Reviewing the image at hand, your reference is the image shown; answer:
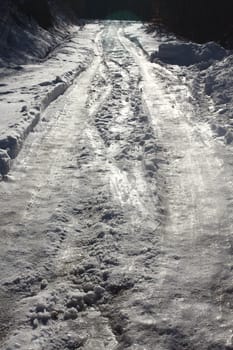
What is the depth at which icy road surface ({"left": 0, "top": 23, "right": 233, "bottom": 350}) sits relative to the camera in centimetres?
350

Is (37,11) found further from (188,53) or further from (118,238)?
(118,238)

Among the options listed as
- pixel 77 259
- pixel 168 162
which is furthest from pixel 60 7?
pixel 77 259

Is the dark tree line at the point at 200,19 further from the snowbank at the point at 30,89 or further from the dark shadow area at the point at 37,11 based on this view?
the dark shadow area at the point at 37,11

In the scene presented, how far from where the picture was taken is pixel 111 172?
246 inches

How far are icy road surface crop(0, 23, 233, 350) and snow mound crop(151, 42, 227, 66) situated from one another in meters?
7.37

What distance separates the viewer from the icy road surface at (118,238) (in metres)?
3.50

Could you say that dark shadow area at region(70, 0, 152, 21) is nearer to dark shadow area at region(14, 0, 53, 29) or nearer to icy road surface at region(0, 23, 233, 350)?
dark shadow area at region(14, 0, 53, 29)

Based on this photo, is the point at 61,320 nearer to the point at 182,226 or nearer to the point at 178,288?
the point at 178,288

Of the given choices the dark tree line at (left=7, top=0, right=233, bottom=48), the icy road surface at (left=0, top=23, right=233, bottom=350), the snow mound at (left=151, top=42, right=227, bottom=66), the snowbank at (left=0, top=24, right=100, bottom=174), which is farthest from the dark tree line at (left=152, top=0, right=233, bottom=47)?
the icy road surface at (left=0, top=23, right=233, bottom=350)

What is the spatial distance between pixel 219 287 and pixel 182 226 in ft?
3.61

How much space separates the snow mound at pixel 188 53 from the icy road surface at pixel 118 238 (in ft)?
24.2

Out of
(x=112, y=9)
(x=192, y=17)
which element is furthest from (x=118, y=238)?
(x=112, y=9)

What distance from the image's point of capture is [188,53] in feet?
53.1

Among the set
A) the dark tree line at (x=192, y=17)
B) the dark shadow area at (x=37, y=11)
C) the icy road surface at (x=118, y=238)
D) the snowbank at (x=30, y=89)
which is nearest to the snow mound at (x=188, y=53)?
the dark tree line at (x=192, y=17)
